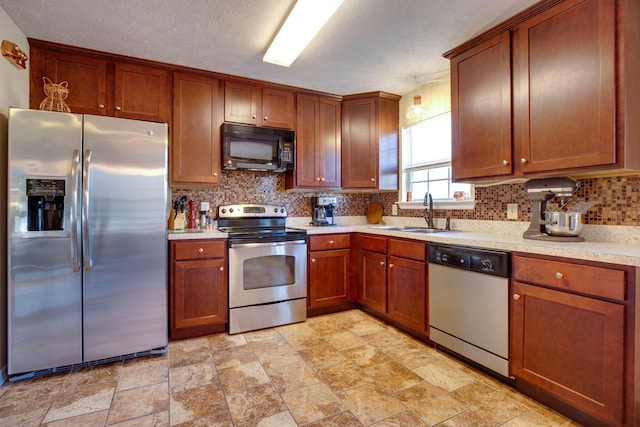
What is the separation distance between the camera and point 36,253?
1.98 metres

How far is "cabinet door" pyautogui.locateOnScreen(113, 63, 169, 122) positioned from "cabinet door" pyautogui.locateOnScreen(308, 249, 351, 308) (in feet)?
6.20

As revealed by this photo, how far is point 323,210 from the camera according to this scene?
3.63 m

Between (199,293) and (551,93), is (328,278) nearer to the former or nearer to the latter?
(199,293)

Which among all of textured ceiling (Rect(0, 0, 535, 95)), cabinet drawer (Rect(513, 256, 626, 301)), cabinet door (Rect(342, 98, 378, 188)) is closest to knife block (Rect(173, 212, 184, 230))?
textured ceiling (Rect(0, 0, 535, 95))

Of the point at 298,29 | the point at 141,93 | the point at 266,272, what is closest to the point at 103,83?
the point at 141,93

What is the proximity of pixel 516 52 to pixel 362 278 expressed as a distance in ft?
7.28

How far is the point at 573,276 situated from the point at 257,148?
2604 mm

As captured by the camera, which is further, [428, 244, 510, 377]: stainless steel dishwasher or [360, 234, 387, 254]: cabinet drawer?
[360, 234, 387, 254]: cabinet drawer

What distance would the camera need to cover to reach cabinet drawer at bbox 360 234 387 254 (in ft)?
9.37

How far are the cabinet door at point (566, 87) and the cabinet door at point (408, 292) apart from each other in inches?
42.5

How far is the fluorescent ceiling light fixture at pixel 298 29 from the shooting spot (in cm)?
190

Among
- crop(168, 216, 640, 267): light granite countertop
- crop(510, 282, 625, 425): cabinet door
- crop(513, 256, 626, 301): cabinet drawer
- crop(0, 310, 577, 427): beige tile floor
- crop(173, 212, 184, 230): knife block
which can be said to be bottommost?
crop(0, 310, 577, 427): beige tile floor

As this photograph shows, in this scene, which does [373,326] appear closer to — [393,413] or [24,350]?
[393,413]

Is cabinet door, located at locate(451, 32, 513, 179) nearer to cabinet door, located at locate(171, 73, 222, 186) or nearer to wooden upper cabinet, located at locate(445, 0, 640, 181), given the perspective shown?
wooden upper cabinet, located at locate(445, 0, 640, 181)
